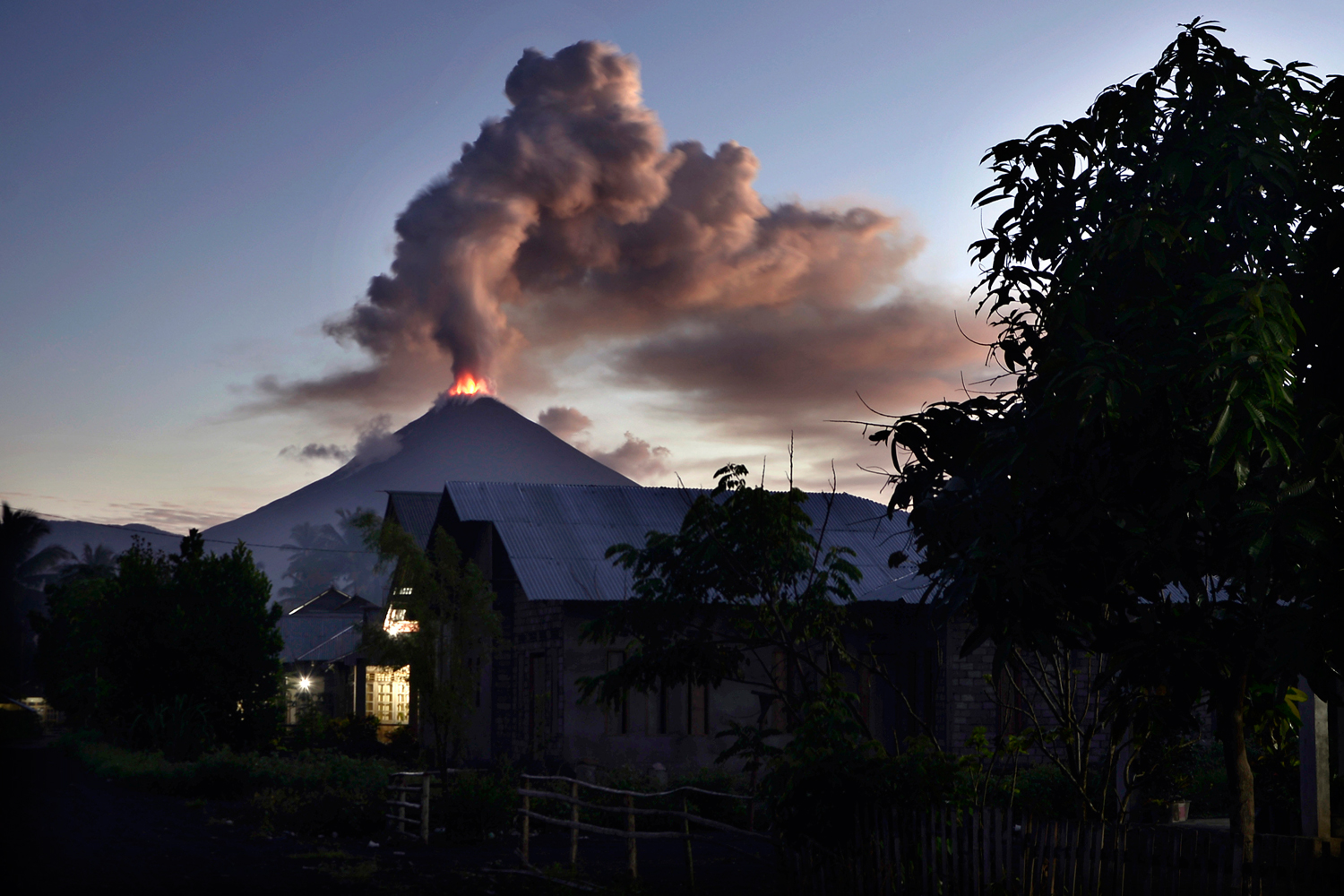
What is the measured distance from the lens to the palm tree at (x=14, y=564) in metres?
69.4

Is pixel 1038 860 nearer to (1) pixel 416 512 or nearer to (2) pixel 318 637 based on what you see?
(1) pixel 416 512

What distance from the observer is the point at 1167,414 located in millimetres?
8125

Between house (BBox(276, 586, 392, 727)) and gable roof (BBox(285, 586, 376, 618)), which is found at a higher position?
gable roof (BBox(285, 586, 376, 618))

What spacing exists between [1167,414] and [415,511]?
32.1 metres

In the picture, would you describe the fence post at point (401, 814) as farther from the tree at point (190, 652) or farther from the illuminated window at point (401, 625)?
the tree at point (190, 652)

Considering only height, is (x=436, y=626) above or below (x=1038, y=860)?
above

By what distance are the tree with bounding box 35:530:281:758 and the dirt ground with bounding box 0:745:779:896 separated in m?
8.88

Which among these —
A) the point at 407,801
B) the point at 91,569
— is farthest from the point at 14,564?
the point at 407,801

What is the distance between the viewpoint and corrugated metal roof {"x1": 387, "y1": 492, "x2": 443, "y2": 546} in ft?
123

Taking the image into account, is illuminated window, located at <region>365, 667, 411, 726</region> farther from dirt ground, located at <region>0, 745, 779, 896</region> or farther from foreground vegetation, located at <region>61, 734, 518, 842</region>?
dirt ground, located at <region>0, 745, 779, 896</region>

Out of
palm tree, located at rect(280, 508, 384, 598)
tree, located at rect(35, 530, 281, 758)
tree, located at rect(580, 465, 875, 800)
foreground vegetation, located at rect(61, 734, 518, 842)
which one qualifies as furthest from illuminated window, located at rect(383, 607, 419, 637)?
palm tree, located at rect(280, 508, 384, 598)

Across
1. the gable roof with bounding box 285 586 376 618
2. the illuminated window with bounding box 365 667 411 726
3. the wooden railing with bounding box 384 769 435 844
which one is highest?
the gable roof with bounding box 285 586 376 618

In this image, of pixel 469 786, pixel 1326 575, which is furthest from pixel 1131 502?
pixel 469 786

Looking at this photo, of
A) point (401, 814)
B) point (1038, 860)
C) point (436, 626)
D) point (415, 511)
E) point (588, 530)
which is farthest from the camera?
point (415, 511)
